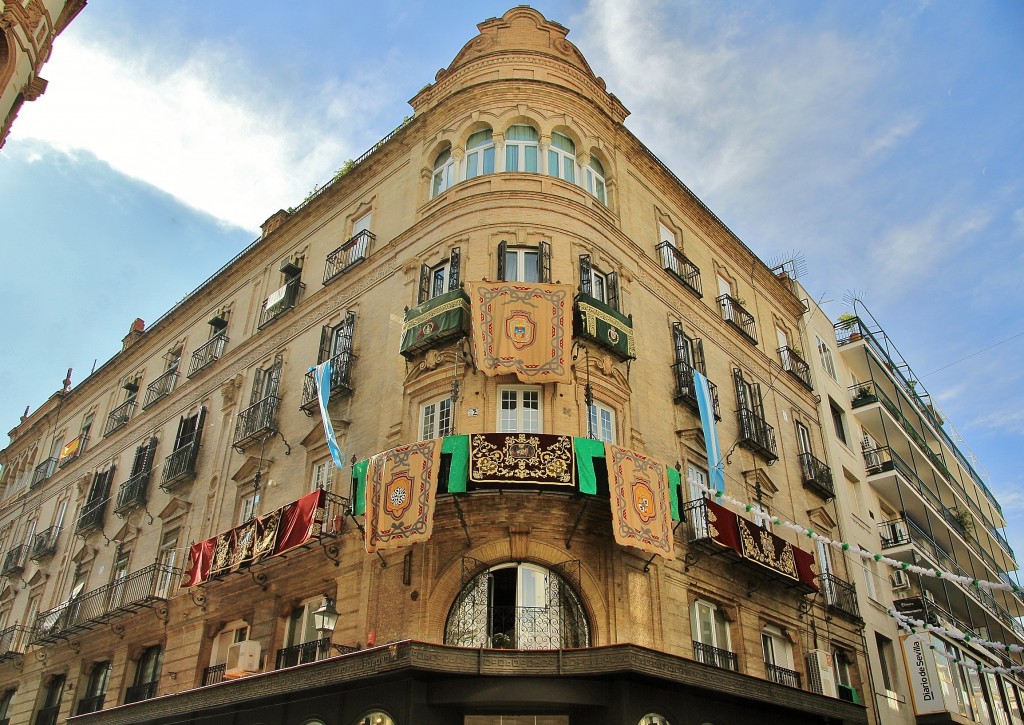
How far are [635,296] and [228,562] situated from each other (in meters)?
13.1

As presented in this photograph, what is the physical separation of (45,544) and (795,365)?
3053 cm

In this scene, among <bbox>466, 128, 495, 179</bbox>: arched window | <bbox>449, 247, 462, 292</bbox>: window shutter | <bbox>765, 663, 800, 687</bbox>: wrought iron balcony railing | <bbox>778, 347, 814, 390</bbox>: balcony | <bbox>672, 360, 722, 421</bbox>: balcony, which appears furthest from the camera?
<bbox>778, 347, 814, 390</bbox>: balcony

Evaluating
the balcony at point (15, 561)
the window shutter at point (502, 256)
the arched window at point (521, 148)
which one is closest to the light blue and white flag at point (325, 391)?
the window shutter at point (502, 256)

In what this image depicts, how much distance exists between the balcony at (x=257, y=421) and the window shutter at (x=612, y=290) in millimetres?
10275

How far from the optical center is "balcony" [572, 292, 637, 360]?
19156mm

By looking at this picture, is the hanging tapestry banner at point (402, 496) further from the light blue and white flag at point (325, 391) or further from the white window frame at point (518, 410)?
the light blue and white flag at point (325, 391)

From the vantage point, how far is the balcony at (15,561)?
33.5 m

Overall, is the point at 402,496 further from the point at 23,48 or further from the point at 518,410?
the point at 23,48

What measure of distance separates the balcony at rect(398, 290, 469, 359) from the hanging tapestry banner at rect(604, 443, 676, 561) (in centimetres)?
478

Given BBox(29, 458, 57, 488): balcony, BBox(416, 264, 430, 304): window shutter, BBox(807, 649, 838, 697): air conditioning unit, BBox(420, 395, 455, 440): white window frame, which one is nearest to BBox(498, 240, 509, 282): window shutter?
BBox(416, 264, 430, 304): window shutter

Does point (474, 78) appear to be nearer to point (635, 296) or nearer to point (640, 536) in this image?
point (635, 296)

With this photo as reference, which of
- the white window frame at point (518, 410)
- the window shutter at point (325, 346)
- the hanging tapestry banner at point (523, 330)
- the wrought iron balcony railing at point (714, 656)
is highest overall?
the window shutter at point (325, 346)

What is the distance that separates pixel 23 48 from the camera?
1900 centimetres

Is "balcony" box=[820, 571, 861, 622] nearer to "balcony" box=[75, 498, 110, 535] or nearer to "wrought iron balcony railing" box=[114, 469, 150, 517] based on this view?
"wrought iron balcony railing" box=[114, 469, 150, 517]
